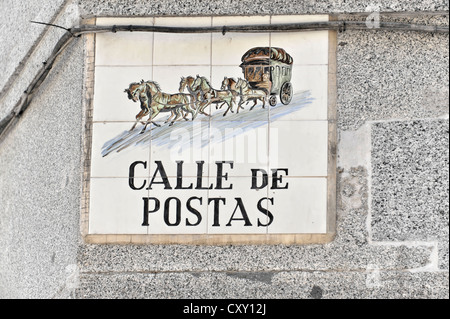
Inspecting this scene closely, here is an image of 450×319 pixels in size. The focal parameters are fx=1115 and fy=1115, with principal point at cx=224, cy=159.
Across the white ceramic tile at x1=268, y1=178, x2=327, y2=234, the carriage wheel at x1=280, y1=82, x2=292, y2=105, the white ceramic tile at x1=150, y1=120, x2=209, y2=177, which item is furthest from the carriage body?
the white ceramic tile at x1=268, y1=178, x2=327, y2=234

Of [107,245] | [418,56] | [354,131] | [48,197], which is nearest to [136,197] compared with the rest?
[107,245]

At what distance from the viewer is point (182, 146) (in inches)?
288

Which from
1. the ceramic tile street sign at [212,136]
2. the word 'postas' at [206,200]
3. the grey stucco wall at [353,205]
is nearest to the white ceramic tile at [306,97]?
the ceramic tile street sign at [212,136]

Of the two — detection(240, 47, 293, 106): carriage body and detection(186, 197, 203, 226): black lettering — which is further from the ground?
detection(240, 47, 293, 106): carriage body

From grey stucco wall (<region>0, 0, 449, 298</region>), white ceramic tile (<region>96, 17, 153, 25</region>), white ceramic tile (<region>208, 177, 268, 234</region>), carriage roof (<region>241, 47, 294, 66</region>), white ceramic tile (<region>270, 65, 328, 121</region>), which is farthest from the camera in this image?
white ceramic tile (<region>96, 17, 153, 25</region>)

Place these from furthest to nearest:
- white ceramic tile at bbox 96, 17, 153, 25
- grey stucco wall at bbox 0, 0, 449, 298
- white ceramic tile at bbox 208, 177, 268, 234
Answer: white ceramic tile at bbox 96, 17, 153, 25 → white ceramic tile at bbox 208, 177, 268, 234 → grey stucco wall at bbox 0, 0, 449, 298

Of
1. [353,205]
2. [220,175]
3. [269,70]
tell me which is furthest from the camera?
[269,70]

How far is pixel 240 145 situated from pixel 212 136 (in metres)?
0.20

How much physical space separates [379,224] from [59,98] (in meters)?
2.43

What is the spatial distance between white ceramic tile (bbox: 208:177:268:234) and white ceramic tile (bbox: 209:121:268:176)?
0.41ft

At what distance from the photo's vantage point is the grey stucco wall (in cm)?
702

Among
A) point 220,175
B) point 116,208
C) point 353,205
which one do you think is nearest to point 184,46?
point 220,175

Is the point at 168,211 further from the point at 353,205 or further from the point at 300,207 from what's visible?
the point at 353,205

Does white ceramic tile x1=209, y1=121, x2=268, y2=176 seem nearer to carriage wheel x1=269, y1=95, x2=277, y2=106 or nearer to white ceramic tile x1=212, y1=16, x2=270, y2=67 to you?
carriage wheel x1=269, y1=95, x2=277, y2=106
